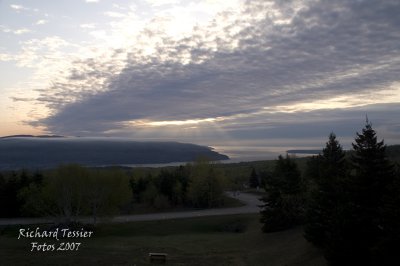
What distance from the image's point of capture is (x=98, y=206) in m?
44.5

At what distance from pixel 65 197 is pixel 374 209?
3430cm

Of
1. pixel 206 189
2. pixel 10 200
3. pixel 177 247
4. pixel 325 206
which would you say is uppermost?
pixel 325 206

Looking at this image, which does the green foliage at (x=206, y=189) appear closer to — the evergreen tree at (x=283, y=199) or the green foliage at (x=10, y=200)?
the green foliage at (x=10, y=200)

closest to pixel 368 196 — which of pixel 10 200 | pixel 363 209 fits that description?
pixel 363 209

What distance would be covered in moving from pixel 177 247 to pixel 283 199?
31.4 feet

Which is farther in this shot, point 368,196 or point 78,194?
point 78,194

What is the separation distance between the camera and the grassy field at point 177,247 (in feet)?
81.9

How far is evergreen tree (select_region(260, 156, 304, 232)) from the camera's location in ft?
104

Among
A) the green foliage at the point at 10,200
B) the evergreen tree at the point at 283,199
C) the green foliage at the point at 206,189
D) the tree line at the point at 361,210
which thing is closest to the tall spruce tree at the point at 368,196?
the tree line at the point at 361,210

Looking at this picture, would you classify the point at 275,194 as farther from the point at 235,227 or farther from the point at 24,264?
the point at 24,264

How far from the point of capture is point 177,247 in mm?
31234

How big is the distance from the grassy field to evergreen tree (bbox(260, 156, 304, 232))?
137cm

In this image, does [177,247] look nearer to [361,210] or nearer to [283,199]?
[283,199]

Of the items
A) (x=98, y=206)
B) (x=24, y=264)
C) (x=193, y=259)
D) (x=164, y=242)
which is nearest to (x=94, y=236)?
(x=98, y=206)
